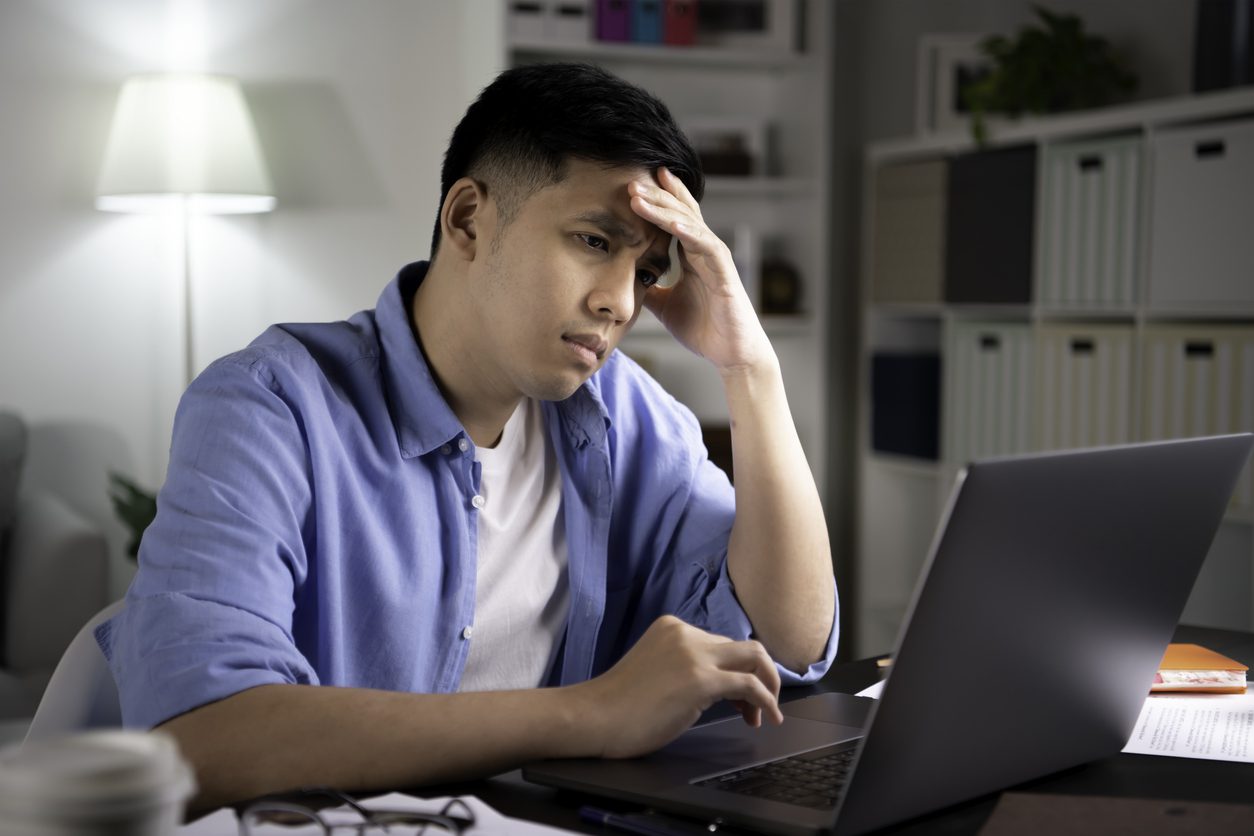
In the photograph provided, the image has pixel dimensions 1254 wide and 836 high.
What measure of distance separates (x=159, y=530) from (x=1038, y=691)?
66 centimetres

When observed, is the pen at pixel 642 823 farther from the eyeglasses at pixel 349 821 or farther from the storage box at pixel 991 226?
the storage box at pixel 991 226

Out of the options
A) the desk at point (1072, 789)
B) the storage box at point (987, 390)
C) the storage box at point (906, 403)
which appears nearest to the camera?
the desk at point (1072, 789)

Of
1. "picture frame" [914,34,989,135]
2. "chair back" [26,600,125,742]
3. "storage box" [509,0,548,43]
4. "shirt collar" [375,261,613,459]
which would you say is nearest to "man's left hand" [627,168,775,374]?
"shirt collar" [375,261,613,459]

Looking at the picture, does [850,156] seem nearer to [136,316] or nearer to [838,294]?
[838,294]

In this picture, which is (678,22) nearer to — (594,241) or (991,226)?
(991,226)

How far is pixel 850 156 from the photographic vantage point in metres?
4.01

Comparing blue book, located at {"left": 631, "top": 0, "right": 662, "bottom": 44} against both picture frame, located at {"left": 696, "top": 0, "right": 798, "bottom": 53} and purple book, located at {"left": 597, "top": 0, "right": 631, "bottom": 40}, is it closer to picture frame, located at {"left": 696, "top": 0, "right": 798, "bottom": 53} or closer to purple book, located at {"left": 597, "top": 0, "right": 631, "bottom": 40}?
purple book, located at {"left": 597, "top": 0, "right": 631, "bottom": 40}

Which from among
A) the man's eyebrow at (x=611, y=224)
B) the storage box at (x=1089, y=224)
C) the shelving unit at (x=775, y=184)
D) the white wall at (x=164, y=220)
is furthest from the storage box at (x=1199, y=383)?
the man's eyebrow at (x=611, y=224)

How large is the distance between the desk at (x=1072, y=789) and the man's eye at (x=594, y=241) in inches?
20.3

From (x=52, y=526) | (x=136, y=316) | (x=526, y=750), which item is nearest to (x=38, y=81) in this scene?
(x=136, y=316)

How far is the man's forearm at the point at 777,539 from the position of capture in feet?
4.32

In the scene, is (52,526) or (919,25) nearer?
(52,526)

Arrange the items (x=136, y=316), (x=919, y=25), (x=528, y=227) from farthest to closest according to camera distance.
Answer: (x=919, y=25), (x=136, y=316), (x=528, y=227)

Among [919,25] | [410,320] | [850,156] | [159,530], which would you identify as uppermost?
[919,25]
